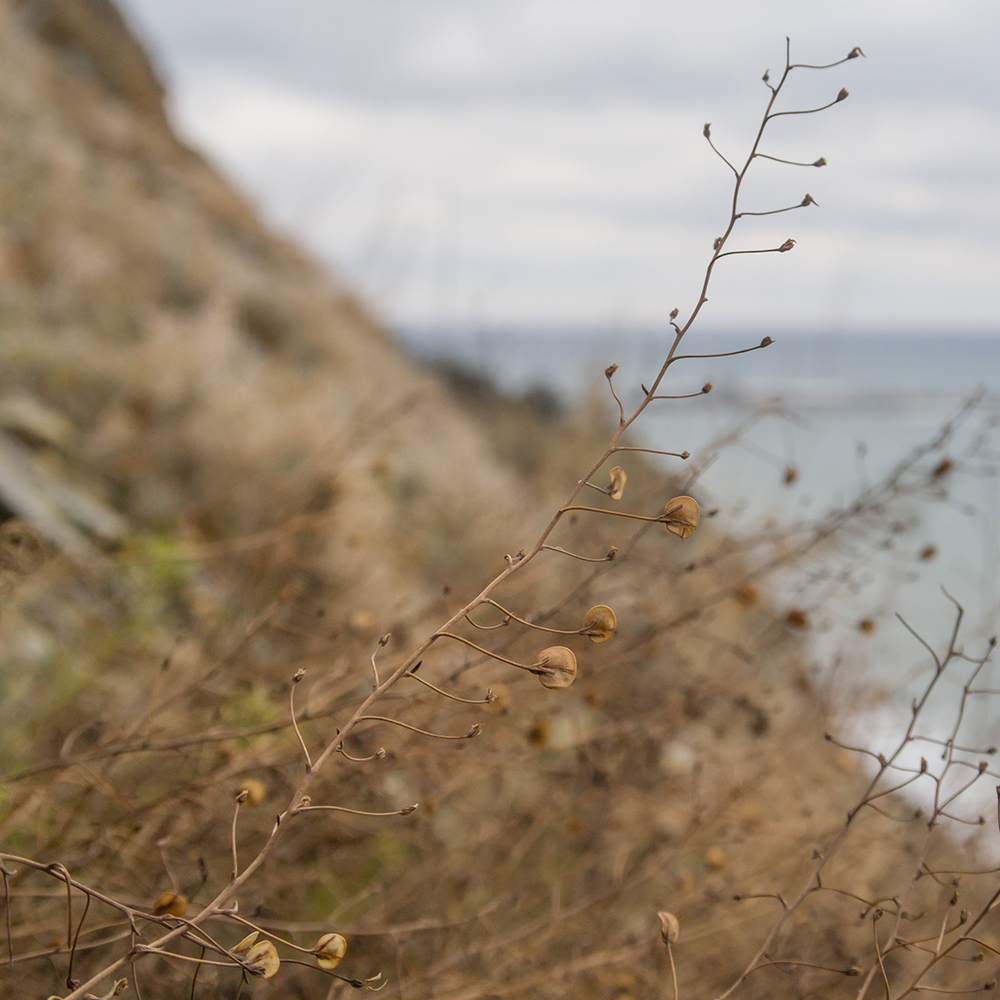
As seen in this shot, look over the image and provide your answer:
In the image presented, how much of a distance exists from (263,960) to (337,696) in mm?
775

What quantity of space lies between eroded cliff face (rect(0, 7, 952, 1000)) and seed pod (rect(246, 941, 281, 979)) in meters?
0.28

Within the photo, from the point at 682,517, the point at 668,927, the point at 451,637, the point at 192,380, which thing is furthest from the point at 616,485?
the point at 192,380

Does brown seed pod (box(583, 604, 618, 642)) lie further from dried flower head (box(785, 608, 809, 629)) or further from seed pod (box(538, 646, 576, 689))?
dried flower head (box(785, 608, 809, 629))

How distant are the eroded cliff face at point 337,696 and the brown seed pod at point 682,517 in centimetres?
47

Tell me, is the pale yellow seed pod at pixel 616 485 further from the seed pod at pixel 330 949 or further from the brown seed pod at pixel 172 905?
the brown seed pod at pixel 172 905

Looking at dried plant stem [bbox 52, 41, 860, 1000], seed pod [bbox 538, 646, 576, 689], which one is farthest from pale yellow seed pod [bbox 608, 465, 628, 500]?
seed pod [bbox 538, 646, 576, 689]

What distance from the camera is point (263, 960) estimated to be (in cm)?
63

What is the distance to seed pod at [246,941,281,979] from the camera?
623 mm

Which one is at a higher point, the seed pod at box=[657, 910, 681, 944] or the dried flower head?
the dried flower head

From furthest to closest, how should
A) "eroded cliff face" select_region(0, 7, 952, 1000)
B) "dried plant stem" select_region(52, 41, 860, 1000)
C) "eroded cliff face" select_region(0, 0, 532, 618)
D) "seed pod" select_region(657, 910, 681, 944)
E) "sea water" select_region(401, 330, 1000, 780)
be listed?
"eroded cliff face" select_region(0, 0, 532, 618), "sea water" select_region(401, 330, 1000, 780), "eroded cliff face" select_region(0, 7, 952, 1000), "seed pod" select_region(657, 910, 681, 944), "dried plant stem" select_region(52, 41, 860, 1000)

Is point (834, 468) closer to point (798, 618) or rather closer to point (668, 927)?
point (798, 618)

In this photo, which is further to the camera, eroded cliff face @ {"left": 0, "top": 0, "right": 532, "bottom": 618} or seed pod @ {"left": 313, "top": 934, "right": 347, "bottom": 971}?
eroded cliff face @ {"left": 0, "top": 0, "right": 532, "bottom": 618}

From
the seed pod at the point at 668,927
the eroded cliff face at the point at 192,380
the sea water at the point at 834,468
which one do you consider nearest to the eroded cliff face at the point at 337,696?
the eroded cliff face at the point at 192,380

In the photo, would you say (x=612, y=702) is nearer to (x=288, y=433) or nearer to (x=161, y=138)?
(x=288, y=433)
